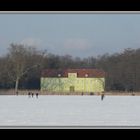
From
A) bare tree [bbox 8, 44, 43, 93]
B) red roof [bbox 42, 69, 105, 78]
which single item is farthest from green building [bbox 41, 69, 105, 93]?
bare tree [bbox 8, 44, 43, 93]

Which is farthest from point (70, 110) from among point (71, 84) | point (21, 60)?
point (21, 60)

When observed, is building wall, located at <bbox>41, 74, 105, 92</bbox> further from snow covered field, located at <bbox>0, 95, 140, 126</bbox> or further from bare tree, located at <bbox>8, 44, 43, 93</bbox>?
bare tree, located at <bbox>8, 44, 43, 93</bbox>

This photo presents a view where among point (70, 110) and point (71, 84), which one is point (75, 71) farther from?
Answer: point (70, 110)

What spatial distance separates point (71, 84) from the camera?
403 centimetres

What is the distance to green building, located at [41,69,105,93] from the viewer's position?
396 cm

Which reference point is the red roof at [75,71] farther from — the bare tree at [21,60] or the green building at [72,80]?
the bare tree at [21,60]

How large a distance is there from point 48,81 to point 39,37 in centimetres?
44

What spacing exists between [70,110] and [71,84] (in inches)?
10.6

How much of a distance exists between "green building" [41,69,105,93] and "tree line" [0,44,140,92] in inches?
2.0

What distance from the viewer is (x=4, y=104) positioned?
156 inches

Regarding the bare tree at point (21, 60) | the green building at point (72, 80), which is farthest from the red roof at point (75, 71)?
the bare tree at point (21, 60)

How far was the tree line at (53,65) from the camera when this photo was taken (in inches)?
156

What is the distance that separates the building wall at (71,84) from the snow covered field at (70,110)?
89mm
